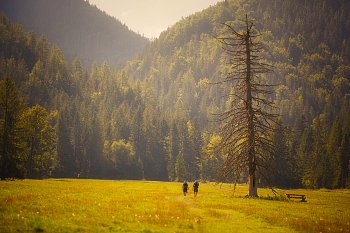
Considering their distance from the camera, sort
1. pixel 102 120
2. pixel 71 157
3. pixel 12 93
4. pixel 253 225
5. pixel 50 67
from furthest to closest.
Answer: pixel 50 67
pixel 102 120
pixel 71 157
pixel 12 93
pixel 253 225

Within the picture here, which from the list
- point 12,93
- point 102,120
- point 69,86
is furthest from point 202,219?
point 69,86

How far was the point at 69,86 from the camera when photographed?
588 feet

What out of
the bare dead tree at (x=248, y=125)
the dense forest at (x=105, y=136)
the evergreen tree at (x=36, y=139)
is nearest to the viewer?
the bare dead tree at (x=248, y=125)

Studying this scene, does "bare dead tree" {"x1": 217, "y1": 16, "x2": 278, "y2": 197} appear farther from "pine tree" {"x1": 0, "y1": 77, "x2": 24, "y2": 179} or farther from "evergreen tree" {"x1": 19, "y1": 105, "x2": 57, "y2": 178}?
"evergreen tree" {"x1": 19, "y1": 105, "x2": 57, "y2": 178}

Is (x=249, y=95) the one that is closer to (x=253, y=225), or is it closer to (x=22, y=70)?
(x=253, y=225)

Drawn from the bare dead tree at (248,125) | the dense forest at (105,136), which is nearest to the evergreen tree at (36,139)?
the dense forest at (105,136)

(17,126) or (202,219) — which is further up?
(17,126)

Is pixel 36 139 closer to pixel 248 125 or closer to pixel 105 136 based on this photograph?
pixel 248 125

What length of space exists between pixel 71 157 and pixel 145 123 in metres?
43.5

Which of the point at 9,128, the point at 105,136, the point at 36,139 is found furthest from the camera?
the point at 105,136

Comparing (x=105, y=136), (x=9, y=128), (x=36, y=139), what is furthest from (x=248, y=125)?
(x=105, y=136)

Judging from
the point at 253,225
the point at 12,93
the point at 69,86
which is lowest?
the point at 253,225

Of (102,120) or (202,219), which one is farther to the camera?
(102,120)

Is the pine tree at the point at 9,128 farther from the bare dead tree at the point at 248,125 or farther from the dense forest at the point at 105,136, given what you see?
the bare dead tree at the point at 248,125
